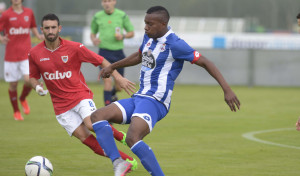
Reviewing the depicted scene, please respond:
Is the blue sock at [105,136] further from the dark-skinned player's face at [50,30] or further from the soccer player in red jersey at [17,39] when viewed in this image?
the soccer player in red jersey at [17,39]

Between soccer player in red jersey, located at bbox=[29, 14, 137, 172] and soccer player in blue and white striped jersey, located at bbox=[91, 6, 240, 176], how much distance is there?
3.35 ft

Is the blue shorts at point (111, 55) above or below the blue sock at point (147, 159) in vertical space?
below

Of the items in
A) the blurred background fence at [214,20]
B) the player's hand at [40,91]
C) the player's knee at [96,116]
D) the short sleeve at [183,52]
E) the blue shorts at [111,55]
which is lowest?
the blurred background fence at [214,20]

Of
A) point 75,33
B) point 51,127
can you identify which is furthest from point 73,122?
point 75,33

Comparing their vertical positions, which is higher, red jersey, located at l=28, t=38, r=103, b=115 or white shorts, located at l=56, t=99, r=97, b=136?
red jersey, located at l=28, t=38, r=103, b=115

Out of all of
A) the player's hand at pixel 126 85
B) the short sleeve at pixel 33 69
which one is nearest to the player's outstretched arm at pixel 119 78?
the player's hand at pixel 126 85

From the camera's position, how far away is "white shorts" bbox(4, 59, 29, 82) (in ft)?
43.8

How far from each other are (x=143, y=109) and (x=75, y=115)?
1.54 m

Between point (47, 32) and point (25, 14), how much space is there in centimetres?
569

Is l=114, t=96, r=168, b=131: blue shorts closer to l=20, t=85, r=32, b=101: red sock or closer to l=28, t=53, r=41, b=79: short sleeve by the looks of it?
l=28, t=53, r=41, b=79: short sleeve

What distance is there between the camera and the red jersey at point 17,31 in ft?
43.8

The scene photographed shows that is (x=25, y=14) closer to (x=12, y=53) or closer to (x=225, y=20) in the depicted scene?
(x=12, y=53)

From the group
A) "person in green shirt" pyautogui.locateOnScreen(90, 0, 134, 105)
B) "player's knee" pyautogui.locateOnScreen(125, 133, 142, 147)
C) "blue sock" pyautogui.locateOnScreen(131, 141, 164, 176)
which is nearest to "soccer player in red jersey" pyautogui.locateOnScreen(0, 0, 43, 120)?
"person in green shirt" pyautogui.locateOnScreen(90, 0, 134, 105)

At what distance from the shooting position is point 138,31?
27.7 meters
